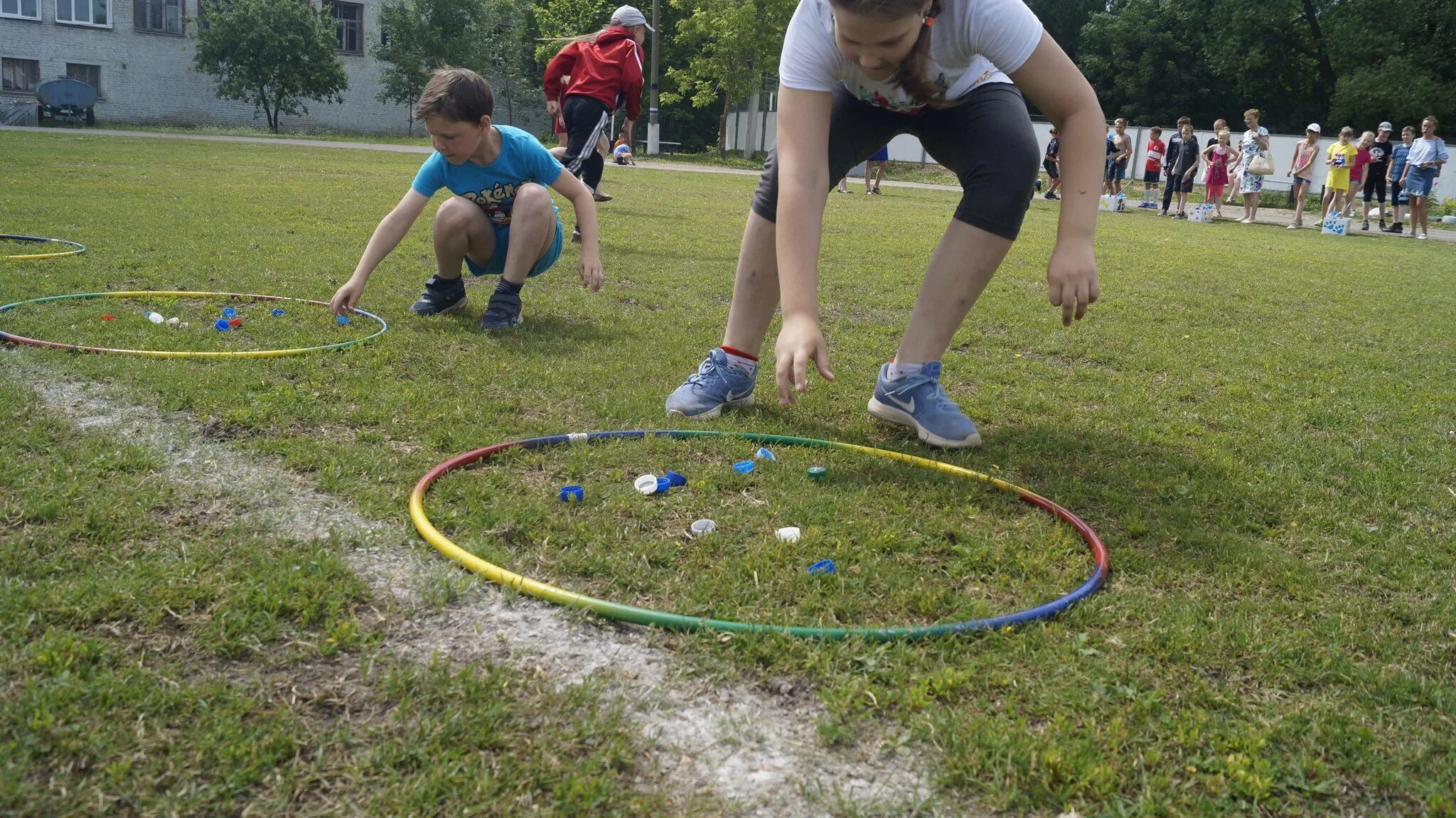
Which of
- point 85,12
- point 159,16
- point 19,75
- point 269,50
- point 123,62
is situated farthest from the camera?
point 159,16

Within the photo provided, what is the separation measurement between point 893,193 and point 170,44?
33.7m

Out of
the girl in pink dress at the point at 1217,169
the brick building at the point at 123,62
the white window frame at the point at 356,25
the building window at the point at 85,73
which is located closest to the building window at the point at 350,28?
the white window frame at the point at 356,25

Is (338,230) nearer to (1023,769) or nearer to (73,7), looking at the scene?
(1023,769)

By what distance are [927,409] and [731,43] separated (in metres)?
37.6

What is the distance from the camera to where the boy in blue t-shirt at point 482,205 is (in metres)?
4.84

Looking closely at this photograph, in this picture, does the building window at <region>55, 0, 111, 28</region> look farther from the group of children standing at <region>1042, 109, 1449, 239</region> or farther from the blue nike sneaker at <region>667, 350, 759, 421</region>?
the blue nike sneaker at <region>667, 350, 759, 421</region>

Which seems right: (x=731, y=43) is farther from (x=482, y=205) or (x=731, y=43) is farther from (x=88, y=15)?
(x=482, y=205)

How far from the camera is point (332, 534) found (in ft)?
8.34

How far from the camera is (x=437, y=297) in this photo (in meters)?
5.35

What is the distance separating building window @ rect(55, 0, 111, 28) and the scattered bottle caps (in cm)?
4715

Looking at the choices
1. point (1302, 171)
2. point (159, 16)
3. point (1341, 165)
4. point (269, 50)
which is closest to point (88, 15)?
point (159, 16)

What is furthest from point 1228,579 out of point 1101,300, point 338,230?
point 338,230

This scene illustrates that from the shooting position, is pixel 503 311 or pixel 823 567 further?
pixel 503 311

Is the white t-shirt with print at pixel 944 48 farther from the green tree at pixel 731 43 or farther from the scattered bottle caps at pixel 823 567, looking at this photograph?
the green tree at pixel 731 43
